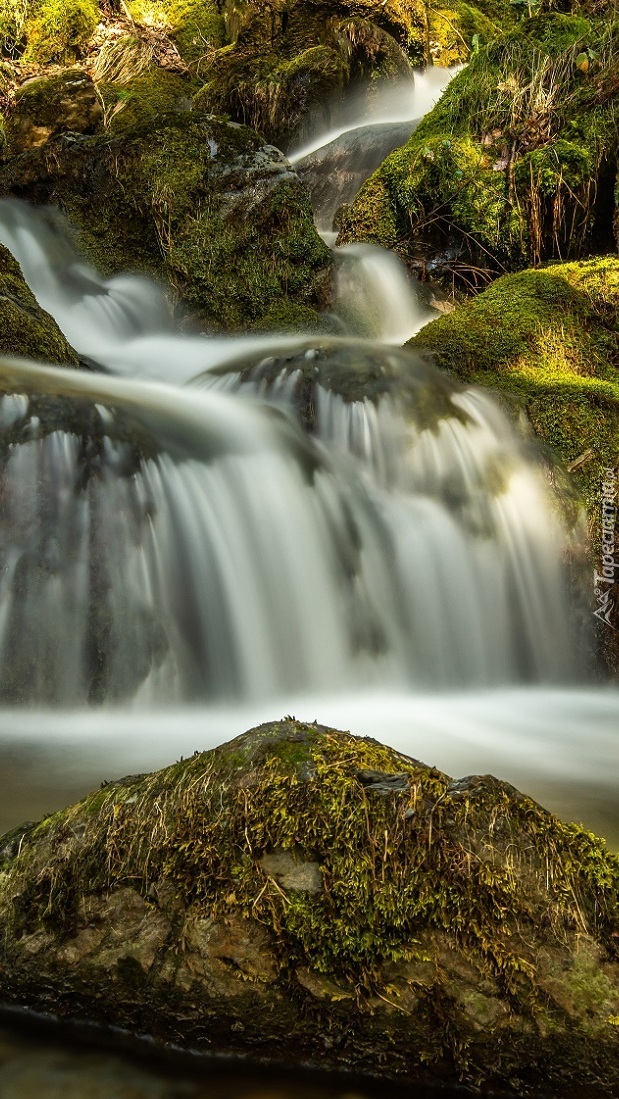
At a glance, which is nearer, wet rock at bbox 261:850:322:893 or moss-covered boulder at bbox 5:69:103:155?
wet rock at bbox 261:850:322:893

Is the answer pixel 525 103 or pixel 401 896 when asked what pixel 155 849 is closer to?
pixel 401 896

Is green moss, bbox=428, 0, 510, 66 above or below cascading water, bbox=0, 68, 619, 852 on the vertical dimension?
above

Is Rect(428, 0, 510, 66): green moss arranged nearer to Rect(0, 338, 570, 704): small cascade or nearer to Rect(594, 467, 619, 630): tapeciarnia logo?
Rect(0, 338, 570, 704): small cascade

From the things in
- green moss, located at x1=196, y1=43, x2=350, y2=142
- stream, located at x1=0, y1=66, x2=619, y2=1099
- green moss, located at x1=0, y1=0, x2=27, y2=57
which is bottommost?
stream, located at x1=0, y1=66, x2=619, y2=1099

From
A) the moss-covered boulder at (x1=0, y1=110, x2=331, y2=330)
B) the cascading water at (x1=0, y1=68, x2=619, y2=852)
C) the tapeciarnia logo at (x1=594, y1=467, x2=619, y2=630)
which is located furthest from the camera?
the moss-covered boulder at (x1=0, y1=110, x2=331, y2=330)

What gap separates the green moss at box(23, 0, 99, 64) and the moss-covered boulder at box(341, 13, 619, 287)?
704 cm

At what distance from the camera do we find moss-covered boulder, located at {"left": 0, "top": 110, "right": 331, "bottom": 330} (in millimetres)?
9117

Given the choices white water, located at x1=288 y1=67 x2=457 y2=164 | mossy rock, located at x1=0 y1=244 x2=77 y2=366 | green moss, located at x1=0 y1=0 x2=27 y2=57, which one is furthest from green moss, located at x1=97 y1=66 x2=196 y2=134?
mossy rock, located at x1=0 y1=244 x2=77 y2=366

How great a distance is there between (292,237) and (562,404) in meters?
4.49

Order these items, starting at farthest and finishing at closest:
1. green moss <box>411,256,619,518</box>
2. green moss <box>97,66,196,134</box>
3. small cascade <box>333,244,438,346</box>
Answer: green moss <box>97,66,196,134</box> → small cascade <box>333,244,438,346</box> → green moss <box>411,256,619,518</box>

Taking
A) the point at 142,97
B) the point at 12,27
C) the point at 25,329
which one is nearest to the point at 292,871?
the point at 25,329

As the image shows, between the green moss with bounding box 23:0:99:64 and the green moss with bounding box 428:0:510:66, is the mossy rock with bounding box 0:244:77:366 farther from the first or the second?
the green moss with bounding box 428:0:510:66

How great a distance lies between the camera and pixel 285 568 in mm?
4891

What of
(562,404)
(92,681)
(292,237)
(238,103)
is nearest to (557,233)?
(292,237)
